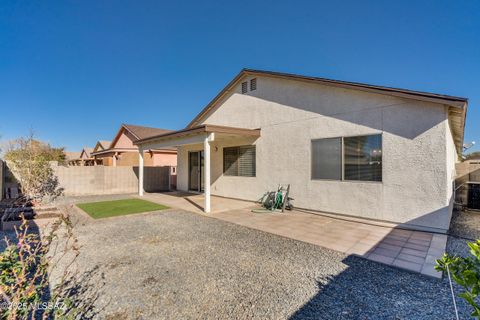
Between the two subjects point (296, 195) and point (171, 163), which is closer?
point (296, 195)

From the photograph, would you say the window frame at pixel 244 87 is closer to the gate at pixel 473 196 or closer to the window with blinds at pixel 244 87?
the window with blinds at pixel 244 87

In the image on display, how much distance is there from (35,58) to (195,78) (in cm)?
938

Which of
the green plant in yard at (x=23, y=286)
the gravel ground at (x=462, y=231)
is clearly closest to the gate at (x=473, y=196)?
the gravel ground at (x=462, y=231)

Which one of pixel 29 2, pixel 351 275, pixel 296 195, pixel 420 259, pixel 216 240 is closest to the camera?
pixel 351 275

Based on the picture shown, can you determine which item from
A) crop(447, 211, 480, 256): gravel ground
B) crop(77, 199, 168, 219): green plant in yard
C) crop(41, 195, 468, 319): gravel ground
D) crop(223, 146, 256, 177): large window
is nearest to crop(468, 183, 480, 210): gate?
crop(447, 211, 480, 256): gravel ground

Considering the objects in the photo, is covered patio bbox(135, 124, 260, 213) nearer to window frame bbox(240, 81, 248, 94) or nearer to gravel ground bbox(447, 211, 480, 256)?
window frame bbox(240, 81, 248, 94)

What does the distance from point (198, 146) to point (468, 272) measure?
11.9 m

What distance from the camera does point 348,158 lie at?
6.82 meters

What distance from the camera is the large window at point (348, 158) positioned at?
6.31 m

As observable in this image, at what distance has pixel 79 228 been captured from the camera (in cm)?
627

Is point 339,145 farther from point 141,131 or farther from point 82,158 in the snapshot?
point 82,158

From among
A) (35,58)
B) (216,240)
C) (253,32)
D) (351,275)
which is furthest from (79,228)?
(253,32)

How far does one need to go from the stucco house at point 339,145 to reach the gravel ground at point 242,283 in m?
2.83

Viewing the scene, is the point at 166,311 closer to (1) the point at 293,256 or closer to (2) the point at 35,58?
(1) the point at 293,256
